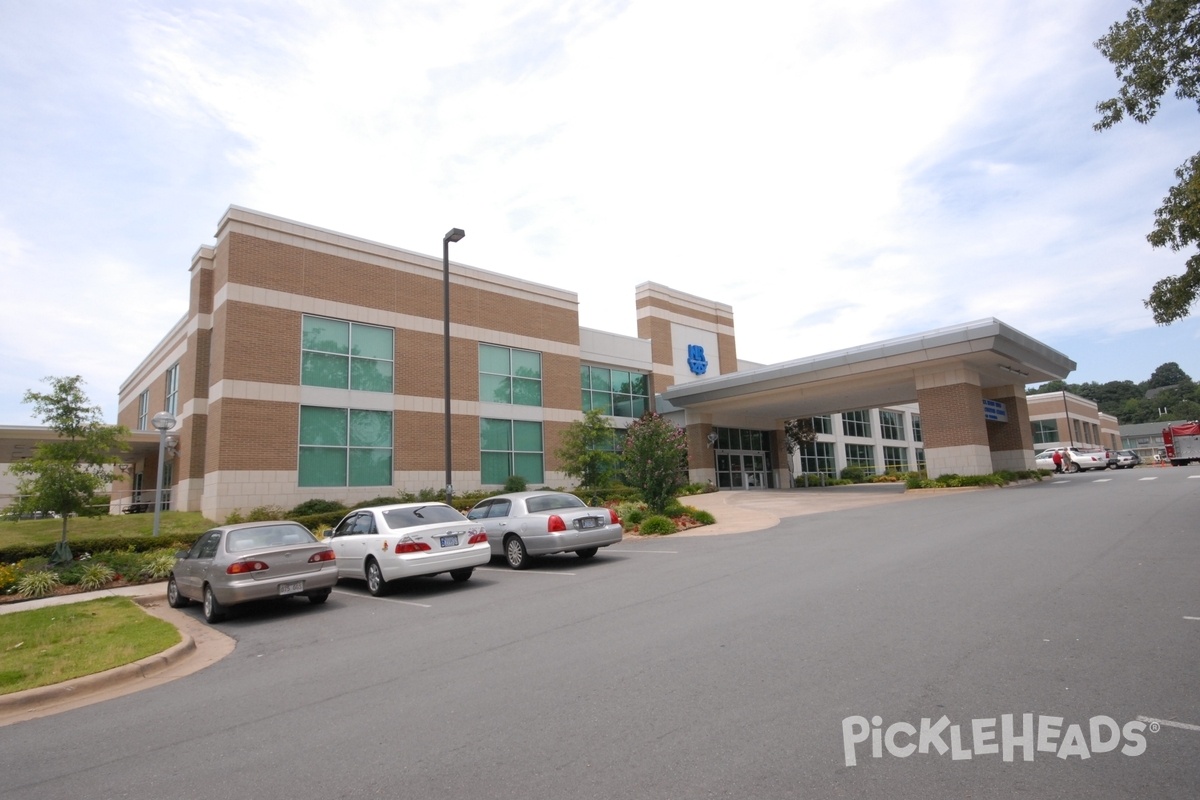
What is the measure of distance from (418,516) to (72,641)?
4920mm

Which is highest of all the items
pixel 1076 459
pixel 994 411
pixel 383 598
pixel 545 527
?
Answer: pixel 994 411

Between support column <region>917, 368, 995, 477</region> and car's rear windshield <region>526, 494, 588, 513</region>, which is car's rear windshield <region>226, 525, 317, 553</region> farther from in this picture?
support column <region>917, 368, 995, 477</region>

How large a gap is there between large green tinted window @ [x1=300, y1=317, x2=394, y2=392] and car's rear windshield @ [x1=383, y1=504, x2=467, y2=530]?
13.5 meters

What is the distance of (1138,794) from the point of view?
3348mm

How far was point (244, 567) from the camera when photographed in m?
10.2

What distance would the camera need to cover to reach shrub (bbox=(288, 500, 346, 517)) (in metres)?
21.7

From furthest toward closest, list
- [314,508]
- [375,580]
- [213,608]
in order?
[314,508]
[375,580]
[213,608]

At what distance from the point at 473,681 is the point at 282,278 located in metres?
21.1

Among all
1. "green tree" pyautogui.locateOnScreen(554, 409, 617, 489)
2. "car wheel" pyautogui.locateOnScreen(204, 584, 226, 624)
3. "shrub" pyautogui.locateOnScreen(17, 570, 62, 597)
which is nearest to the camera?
"car wheel" pyautogui.locateOnScreen(204, 584, 226, 624)

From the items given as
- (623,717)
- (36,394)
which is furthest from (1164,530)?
(36,394)

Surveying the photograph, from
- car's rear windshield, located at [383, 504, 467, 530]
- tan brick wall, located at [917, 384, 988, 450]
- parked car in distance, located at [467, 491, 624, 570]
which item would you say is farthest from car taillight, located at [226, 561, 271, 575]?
tan brick wall, located at [917, 384, 988, 450]

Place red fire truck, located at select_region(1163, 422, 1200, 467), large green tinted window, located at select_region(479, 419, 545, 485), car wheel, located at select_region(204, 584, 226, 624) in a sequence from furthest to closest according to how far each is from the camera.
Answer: red fire truck, located at select_region(1163, 422, 1200, 467)
large green tinted window, located at select_region(479, 419, 545, 485)
car wheel, located at select_region(204, 584, 226, 624)

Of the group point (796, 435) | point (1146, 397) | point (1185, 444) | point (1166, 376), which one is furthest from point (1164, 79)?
point (1166, 376)

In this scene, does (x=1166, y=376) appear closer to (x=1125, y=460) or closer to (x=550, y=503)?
(x=1125, y=460)
